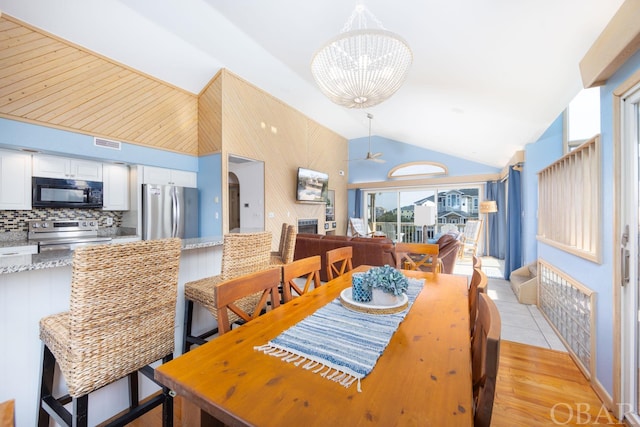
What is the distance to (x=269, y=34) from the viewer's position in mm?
3441

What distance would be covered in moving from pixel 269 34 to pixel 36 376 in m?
3.83

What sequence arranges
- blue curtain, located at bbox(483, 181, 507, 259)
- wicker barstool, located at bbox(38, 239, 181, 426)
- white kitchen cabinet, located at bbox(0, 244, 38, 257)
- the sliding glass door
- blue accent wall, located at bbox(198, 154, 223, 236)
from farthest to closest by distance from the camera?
blue curtain, located at bbox(483, 181, 507, 259)
blue accent wall, located at bbox(198, 154, 223, 236)
white kitchen cabinet, located at bbox(0, 244, 38, 257)
the sliding glass door
wicker barstool, located at bbox(38, 239, 181, 426)

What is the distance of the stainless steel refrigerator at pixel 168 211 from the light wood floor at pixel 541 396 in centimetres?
294

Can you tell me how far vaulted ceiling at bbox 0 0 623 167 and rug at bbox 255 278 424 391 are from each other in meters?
2.21

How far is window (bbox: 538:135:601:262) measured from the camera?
1.88 metres

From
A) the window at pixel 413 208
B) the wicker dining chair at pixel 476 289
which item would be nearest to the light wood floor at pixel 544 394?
the wicker dining chair at pixel 476 289

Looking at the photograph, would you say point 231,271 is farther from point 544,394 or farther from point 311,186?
point 311,186

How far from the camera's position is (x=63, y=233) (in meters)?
3.46

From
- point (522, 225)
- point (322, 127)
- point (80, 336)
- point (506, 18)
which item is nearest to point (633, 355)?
point (506, 18)

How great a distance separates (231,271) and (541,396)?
2.21 m

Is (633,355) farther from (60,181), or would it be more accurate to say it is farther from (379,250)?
(60,181)

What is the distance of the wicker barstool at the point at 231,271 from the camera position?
1.66 m
